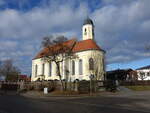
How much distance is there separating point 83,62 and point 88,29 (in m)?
17.4

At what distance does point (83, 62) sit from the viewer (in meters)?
75.1

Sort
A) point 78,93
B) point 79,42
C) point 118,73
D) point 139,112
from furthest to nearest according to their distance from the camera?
1. point 118,73
2. point 79,42
3. point 78,93
4. point 139,112

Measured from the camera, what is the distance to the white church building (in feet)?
233

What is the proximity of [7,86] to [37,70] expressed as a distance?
34368 millimetres

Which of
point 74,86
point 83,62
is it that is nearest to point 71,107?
point 74,86

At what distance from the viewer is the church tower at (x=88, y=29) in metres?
85.8

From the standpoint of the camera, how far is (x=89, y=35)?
85625mm

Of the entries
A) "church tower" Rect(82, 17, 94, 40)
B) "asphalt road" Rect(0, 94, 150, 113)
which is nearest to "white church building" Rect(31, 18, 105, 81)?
"church tower" Rect(82, 17, 94, 40)

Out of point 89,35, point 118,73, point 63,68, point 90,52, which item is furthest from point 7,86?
point 118,73

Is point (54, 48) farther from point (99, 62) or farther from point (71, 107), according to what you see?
point (71, 107)

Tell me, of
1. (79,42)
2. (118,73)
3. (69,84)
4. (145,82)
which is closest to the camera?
(69,84)

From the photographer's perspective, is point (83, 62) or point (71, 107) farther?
point (83, 62)

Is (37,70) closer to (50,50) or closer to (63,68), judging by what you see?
(63,68)

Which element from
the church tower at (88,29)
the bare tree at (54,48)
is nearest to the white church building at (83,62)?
the church tower at (88,29)
